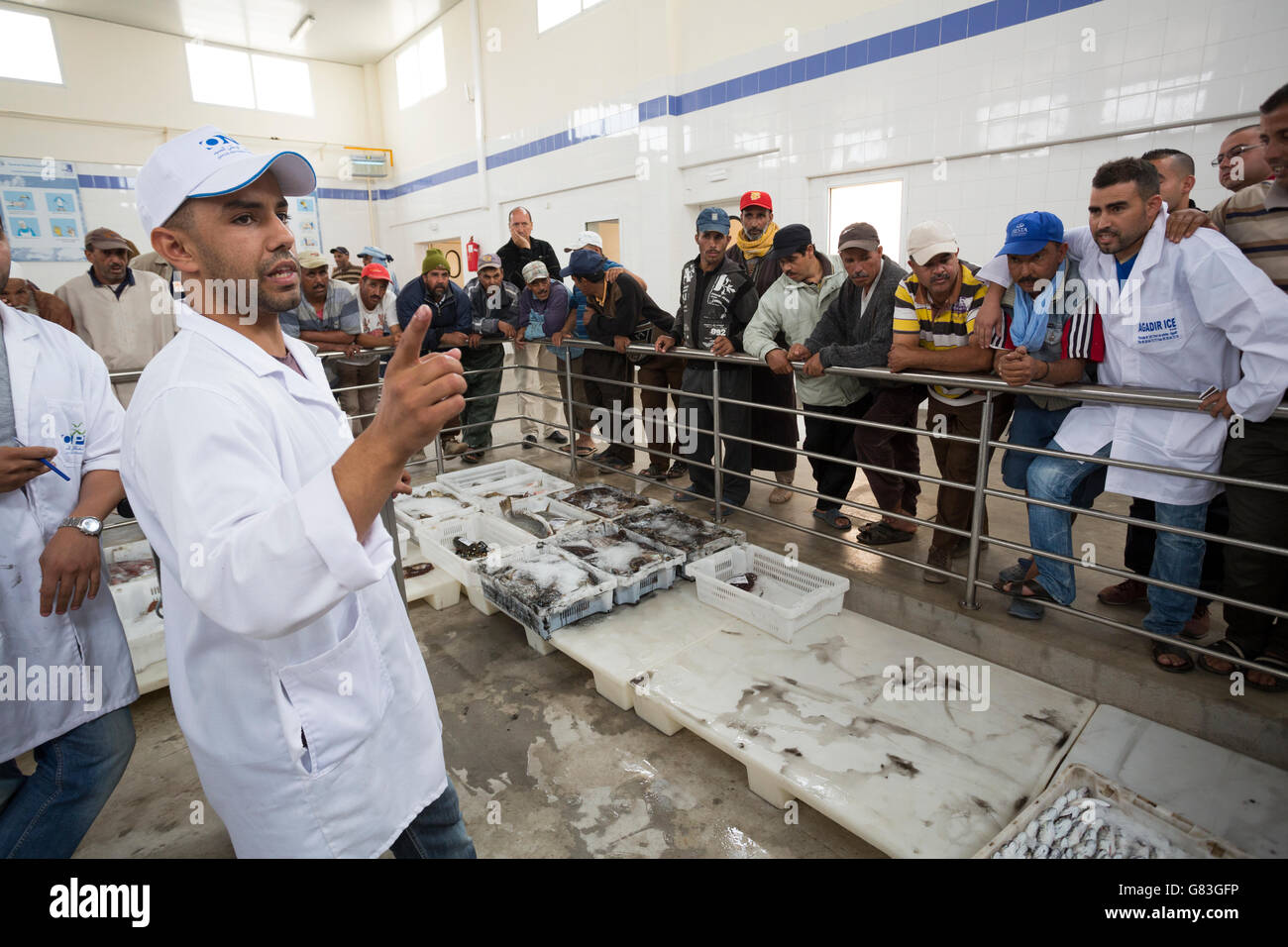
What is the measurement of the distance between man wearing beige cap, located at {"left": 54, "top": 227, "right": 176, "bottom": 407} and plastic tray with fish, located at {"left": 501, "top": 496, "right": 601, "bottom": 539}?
259 centimetres

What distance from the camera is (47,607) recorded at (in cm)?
144

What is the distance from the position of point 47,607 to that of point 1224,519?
11.4 feet

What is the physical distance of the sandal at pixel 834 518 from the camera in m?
3.52

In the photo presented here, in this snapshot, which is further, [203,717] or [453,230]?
[453,230]

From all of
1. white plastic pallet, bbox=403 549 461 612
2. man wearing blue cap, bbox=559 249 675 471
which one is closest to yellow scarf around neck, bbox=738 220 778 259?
man wearing blue cap, bbox=559 249 675 471

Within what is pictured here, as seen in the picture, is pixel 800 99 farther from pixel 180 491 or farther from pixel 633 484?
pixel 180 491

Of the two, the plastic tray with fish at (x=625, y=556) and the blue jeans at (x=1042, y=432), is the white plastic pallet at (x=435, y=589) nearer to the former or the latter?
the plastic tray with fish at (x=625, y=556)

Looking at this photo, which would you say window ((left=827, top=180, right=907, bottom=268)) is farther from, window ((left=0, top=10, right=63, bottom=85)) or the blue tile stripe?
window ((left=0, top=10, right=63, bottom=85))

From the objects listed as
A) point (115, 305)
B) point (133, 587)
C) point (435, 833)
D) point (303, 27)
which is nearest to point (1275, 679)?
point (435, 833)

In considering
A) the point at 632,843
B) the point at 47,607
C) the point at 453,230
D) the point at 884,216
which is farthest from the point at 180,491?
the point at 453,230

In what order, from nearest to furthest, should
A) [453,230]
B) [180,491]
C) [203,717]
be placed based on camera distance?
1. [180,491]
2. [203,717]
3. [453,230]

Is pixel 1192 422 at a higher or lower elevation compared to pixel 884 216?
lower

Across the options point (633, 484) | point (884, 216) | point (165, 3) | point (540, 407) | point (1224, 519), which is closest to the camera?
point (1224, 519)
